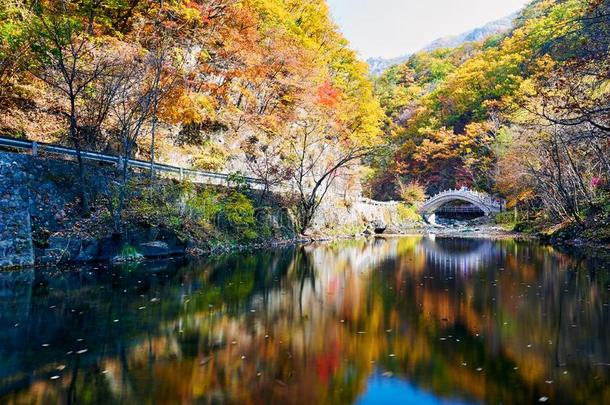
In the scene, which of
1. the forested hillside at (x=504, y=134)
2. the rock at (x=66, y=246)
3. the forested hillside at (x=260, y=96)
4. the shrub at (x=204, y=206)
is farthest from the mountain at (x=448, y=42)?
the rock at (x=66, y=246)

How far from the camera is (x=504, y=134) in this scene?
38000 millimetres

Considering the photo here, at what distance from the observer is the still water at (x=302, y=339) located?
14.6 ft

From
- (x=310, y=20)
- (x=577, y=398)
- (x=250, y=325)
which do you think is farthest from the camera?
(x=310, y=20)

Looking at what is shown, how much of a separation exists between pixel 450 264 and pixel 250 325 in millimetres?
9998

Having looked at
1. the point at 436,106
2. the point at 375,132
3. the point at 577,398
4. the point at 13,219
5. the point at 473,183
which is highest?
the point at 436,106

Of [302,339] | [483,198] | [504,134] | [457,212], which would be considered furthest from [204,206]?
[457,212]

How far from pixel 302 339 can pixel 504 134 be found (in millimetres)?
37322

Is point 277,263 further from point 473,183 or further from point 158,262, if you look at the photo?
point 473,183

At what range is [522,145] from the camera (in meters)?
26.6

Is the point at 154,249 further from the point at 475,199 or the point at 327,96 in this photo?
the point at 475,199

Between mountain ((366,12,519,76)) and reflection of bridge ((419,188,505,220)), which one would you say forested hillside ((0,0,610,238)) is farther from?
mountain ((366,12,519,76))

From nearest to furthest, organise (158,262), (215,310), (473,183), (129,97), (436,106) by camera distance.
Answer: (215,310), (158,262), (129,97), (473,183), (436,106)

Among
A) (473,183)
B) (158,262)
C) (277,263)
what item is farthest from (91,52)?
(473,183)

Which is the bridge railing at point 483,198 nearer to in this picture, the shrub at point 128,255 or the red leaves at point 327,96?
the red leaves at point 327,96
